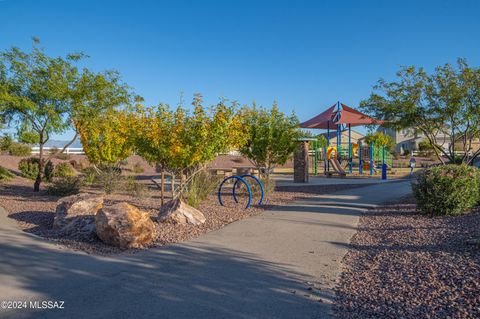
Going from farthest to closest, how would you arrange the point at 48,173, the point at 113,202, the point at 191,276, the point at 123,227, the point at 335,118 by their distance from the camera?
the point at 335,118
the point at 48,173
the point at 113,202
the point at 123,227
the point at 191,276

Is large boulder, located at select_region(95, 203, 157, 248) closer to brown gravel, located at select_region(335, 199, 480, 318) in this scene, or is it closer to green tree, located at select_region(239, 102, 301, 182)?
brown gravel, located at select_region(335, 199, 480, 318)

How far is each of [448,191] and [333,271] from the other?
5229 millimetres

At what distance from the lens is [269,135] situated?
14.8 metres

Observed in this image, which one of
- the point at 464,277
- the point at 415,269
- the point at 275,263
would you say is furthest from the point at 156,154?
the point at 464,277

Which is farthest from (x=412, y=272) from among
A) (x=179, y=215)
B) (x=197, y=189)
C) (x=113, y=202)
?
(x=113, y=202)

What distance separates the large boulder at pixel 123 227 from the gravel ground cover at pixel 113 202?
0.16 metres

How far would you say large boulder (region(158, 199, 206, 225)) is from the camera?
319 inches

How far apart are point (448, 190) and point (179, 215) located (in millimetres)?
5920

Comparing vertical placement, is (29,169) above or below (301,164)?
below

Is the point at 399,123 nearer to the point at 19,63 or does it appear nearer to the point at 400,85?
the point at 400,85

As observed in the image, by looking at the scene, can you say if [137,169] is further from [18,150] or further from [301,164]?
[301,164]

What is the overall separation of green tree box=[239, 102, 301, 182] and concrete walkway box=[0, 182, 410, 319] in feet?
24.5

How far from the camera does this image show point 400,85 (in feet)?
40.3

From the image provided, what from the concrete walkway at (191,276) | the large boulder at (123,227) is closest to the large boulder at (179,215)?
the concrete walkway at (191,276)
